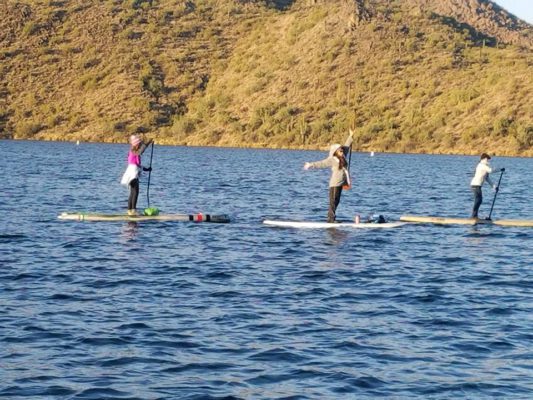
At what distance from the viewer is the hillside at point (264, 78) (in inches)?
4478

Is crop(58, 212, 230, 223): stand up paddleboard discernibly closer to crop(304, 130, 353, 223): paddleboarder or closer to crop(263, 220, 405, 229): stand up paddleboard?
crop(263, 220, 405, 229): stand up paddleboard

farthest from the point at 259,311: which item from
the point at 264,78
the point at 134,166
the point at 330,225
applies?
the point at 264,78

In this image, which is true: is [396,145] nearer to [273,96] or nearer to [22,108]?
[273,96]

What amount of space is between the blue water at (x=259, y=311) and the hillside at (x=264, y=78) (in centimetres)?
8224

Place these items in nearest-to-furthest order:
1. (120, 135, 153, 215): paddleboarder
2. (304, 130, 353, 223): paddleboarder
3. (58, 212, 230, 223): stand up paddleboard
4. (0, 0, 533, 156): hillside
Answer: (304, 130, 353, 223): paddleboarder → (120, 135, 153, 215): paddleboarder → (58, 212, 230, 223): stand up paddleboard → (0, 0, 533, 156): hillside

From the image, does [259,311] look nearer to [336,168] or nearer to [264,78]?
[336,168]

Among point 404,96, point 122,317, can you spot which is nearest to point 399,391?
point 122,317

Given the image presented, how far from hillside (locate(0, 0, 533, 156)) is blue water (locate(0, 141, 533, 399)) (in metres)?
82.2

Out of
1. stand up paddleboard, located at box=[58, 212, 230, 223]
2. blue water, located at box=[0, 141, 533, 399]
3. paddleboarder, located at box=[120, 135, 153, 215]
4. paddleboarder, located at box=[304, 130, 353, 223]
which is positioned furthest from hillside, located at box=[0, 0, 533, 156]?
blue water, located at box=[0, 141, 533, 399]

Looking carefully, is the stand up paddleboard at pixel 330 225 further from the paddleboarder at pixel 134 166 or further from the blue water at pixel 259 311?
the paddleboarder at pixel 134 166

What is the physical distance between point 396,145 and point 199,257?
92359 mm

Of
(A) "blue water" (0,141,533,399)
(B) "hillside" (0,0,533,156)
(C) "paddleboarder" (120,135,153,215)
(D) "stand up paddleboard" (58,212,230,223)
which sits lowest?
(A) "blue water" (0,141,533,399)

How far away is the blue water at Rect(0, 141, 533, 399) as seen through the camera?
12.2 metres

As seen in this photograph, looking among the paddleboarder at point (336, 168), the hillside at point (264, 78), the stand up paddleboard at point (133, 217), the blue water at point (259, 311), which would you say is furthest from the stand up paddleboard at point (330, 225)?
the hillside at point (264, 78)
